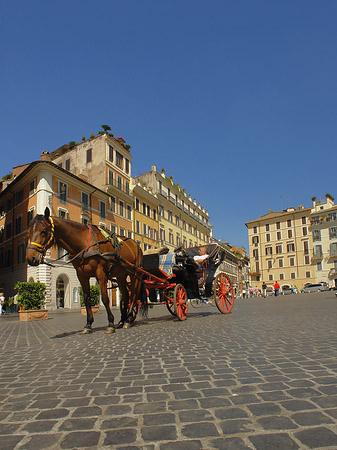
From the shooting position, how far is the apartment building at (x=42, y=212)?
31375 millimetres

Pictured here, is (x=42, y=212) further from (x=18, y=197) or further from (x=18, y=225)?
(x=18, y=197)

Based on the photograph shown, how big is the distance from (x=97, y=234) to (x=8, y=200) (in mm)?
33312

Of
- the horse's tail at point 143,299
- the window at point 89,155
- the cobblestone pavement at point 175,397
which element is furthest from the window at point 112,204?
the cobblestone pavement at point 175,397

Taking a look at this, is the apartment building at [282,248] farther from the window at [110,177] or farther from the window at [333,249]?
the window at [110,177]

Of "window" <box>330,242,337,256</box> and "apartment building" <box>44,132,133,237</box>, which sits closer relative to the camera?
"apartment building" <box>44,132,133,237</box>

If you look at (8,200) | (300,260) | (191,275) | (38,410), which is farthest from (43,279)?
(300,260)

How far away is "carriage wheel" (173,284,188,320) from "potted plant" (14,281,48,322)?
930cm

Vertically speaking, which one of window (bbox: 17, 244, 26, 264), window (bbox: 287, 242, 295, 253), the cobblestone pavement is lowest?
the cobblestone pavement

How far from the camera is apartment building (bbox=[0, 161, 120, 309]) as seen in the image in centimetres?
3138

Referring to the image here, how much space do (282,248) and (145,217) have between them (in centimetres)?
4744

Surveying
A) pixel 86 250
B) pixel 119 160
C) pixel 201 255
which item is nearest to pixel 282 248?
pixel 119 160

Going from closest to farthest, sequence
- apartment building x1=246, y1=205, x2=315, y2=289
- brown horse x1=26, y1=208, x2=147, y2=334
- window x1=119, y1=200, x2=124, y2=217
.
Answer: brown horse x1=26, y1=208, x2=147, y2=334 → window x1=119, y1=200, x2=124, y2=217 → apartment building x1=246, y1=205, x2=315, y2=289

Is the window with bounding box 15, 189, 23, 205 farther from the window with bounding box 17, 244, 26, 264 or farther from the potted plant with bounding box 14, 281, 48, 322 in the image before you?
the potted plant with bounding box 14, 281, 48, 322

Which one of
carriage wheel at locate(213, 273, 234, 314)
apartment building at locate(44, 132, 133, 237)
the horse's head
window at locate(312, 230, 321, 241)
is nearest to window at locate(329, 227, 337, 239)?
window at locate(312, 230, 321, 241)
